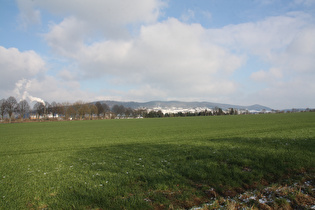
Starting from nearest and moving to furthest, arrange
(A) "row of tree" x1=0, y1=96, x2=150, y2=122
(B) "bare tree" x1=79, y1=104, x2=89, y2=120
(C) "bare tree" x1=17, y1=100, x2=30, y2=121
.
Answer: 1. (A) "row of tree" x1=0, y1=96, x2=150, y2=122
2. (C) "bare tree" x1=17, y1=100, x2=30, y2=121
3. (B) "bare tree" x1=79, y1=104, x2=89, y2=120

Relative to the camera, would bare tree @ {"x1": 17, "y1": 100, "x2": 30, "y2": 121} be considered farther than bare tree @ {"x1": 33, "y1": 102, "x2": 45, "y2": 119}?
No

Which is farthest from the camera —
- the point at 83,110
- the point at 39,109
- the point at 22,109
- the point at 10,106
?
the point at 83,110

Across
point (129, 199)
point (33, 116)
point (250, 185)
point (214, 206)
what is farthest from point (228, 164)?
point (33, 116)

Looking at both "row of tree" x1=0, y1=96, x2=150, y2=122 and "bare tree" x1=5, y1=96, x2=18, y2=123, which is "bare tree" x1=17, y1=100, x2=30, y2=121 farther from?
"bare tree" x1=5, y1=96, x2=18, y2=123

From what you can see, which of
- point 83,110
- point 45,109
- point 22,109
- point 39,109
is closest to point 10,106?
point 22,109

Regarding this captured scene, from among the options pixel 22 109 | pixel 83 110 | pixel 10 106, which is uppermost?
pixel 10 106

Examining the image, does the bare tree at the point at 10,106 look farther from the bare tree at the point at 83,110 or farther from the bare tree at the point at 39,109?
the bare tree at the point at 83,110

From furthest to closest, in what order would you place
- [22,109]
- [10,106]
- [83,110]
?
[83,110] < [22,109] < [10,106]

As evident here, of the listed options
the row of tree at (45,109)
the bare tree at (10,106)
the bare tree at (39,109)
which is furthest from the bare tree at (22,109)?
the bare tree at (39,109)

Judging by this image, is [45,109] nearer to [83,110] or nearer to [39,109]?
[39,109]

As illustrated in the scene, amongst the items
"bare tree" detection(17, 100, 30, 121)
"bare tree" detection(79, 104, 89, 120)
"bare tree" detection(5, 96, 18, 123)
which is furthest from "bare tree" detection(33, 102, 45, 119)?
"bare tree" detection(79, 104, 89, 120)

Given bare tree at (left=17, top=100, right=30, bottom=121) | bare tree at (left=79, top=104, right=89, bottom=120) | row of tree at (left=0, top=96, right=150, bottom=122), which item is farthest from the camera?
bare tree at (left=79, top=104, right=89, bottom=120)

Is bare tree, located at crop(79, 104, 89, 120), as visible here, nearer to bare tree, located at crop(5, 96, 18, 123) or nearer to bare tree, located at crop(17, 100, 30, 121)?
bare tree, located at crop(17, 100, 30, 121)

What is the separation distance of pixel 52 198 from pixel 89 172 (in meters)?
3.20
